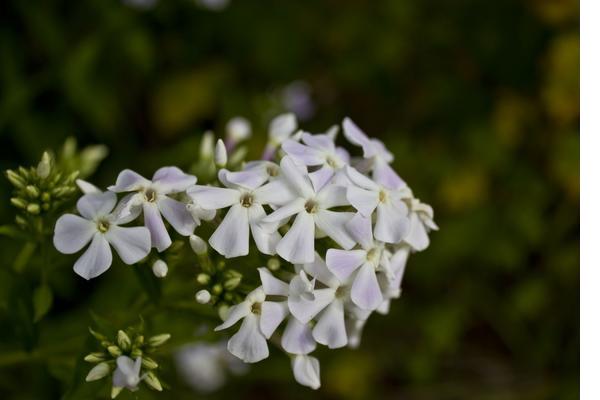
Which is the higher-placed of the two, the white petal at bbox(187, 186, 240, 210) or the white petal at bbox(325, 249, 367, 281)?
the white petal at bbox(187, 186, 240, 210)

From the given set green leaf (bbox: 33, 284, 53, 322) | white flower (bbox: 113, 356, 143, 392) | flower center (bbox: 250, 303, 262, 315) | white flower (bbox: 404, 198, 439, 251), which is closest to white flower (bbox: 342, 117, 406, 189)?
white flower (bbox: 404, 198, 439, 251)

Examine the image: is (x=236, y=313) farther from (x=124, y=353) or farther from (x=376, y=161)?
(x=376, y=161)

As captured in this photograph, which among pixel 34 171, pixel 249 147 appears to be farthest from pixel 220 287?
pixel 249 147

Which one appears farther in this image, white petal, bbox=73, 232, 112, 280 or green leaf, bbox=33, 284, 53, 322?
green leaf, bbox=33, 284, 53, 322

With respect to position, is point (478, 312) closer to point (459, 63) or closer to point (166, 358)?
point (459, 63)

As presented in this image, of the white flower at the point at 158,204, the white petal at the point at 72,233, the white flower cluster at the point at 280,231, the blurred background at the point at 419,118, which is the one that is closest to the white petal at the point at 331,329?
the white flower cluster at the point at 280,231

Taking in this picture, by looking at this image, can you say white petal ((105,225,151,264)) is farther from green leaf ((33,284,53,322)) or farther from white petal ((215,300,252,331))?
green leaf ((33,284,53,322))

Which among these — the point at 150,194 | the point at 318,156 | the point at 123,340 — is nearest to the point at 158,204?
the point at 150,194
